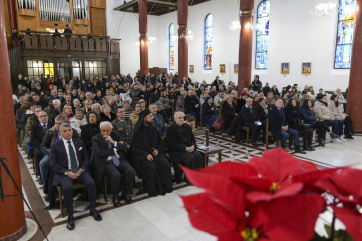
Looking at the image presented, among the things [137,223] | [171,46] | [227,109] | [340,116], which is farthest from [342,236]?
[171,46]

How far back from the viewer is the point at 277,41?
55.1 ft

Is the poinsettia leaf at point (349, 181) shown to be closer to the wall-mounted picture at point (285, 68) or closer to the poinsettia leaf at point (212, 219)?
the poinsettia leaf at point (212, 219)

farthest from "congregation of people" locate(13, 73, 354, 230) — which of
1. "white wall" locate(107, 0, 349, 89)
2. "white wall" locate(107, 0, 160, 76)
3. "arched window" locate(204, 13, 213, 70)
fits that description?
"white wall" locate(107, 0, 160, 76)

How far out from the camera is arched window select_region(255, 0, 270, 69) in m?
17.5

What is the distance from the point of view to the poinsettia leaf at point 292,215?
2.27ft

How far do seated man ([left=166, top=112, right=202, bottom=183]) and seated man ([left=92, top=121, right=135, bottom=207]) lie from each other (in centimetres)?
108

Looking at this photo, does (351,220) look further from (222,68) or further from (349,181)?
(222,68)

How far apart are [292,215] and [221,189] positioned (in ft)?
0.60

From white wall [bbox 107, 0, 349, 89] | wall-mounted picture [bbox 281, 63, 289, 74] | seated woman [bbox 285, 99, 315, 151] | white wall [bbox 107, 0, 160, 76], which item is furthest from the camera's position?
white wall [bbox 107, 0, 160, 76]

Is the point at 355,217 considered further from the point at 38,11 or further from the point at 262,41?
the point at 38,11

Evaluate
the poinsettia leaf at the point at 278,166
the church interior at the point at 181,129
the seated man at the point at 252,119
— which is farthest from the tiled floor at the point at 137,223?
the seated man at the point at 252,119

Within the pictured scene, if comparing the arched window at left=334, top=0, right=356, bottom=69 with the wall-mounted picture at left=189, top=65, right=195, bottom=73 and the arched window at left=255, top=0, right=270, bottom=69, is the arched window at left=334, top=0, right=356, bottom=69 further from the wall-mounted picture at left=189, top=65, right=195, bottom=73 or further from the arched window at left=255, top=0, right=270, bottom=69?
the wall-mounted picture at left=189, top=65, right=195, bottom=73

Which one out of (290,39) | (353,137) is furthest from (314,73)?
(353,137)

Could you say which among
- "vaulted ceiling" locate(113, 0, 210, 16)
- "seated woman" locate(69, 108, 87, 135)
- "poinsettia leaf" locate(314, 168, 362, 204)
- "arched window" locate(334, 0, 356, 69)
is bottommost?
"seated woman" locate(69, 108, 87, 135)
